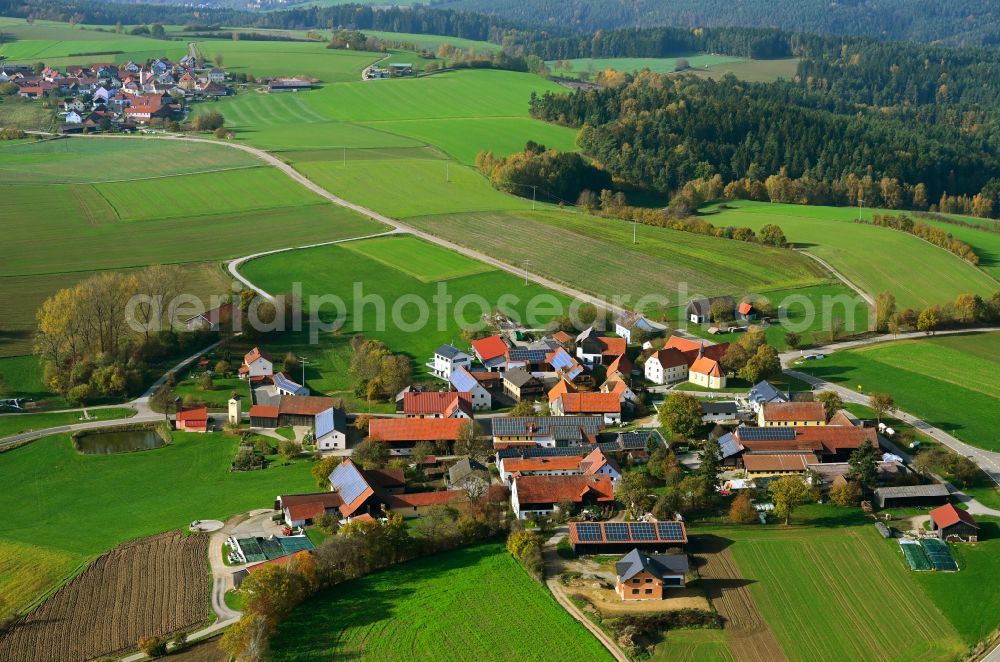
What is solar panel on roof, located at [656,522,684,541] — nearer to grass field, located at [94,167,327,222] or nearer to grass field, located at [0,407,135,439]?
grass field, located at [0,407,135,439]

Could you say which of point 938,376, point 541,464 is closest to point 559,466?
point 541,464

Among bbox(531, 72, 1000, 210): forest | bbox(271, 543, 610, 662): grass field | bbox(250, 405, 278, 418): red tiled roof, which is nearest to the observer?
bbox(271, 543, 610, 662): grass field

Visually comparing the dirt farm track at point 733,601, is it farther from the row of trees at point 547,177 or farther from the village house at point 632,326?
the row of trees at point 547,177

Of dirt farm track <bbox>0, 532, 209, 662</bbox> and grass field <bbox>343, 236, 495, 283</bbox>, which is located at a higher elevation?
grass field <bbox>343, 236, 495, 283</bbox>

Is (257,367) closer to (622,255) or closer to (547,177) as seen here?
(622,255)

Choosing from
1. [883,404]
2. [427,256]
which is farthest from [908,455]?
[427,256]

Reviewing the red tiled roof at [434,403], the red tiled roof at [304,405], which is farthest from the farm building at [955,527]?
the red tiled roof at [304,405]

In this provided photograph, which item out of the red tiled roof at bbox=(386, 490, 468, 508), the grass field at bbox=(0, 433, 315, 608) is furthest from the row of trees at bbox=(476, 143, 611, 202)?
the red tiled roof at bbox=(386, 490, 468, 508)
